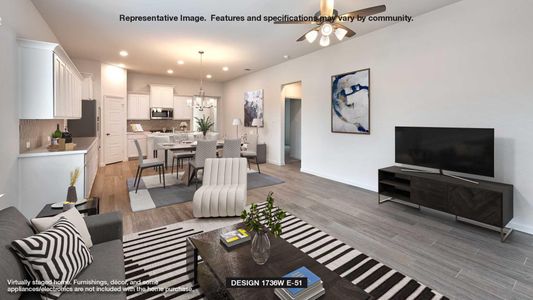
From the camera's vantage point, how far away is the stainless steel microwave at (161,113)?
854 centimetres

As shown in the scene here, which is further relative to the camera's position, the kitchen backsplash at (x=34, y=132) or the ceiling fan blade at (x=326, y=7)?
the kitchen backsplash at (x=34, y=132)

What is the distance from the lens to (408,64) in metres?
3.92

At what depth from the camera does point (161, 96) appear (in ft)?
28.4

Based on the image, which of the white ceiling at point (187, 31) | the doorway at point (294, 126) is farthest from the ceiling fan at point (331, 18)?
the doorway at point (294, 126)

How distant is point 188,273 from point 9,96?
2725 mm

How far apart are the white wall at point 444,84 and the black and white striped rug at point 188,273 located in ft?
7.10

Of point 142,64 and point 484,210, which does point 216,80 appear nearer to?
point 142,64

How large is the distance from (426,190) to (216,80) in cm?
834

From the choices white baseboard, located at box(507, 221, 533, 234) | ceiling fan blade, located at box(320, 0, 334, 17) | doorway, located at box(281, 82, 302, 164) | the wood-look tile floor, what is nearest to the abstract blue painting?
the wood-look tile floor

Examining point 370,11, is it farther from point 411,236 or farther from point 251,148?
point 251,148

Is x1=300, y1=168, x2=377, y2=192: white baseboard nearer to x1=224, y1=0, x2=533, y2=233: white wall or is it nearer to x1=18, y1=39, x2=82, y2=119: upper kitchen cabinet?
x1=224, y1=0, x2=533, y2=233: white wall

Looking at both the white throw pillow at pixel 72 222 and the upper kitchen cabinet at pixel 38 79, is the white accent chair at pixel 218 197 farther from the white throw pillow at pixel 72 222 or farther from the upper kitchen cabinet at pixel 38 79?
the upper kitchen cabinet at pixel 38 79

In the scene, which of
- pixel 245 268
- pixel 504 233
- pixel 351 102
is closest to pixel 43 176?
pixel 245 268

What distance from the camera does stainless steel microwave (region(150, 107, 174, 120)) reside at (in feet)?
28.0
